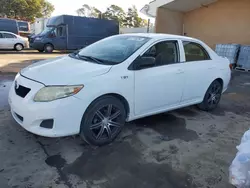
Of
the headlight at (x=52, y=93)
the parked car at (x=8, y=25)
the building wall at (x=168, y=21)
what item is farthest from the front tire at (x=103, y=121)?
the parked car at (x=8, y=25)

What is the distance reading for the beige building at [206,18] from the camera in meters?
12.4

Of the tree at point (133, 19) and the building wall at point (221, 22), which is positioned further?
the tree at point (133, 19)

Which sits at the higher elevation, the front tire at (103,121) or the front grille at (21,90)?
the front grille at (21,90)

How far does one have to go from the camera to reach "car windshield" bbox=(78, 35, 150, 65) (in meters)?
3.37

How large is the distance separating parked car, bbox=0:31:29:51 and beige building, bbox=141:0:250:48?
8.24 m

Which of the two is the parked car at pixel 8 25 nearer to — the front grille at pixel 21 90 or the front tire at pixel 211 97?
the front grille at pixel 21 90

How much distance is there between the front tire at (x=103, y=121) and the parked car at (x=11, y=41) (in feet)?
44.2

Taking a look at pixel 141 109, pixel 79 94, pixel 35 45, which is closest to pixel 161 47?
pixel 141 109

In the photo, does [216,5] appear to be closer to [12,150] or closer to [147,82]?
[147,82]

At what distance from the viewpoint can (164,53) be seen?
382cm

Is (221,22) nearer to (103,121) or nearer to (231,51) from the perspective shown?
(231,51)

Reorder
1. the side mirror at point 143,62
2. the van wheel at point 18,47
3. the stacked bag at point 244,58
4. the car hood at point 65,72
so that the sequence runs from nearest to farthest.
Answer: the car hood at point 65,72
the side mirror at point 143,62
the stacked bag at point 244,58
the van wheel at point 18,47

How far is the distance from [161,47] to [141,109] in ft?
3.63

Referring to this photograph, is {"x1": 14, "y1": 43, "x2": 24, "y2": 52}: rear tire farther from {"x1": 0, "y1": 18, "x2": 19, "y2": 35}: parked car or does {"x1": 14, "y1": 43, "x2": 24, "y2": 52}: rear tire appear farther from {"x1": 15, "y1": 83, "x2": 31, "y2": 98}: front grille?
{"x1": 15, "y1": 83, "x2": 31, "y2": 98}: front grille
